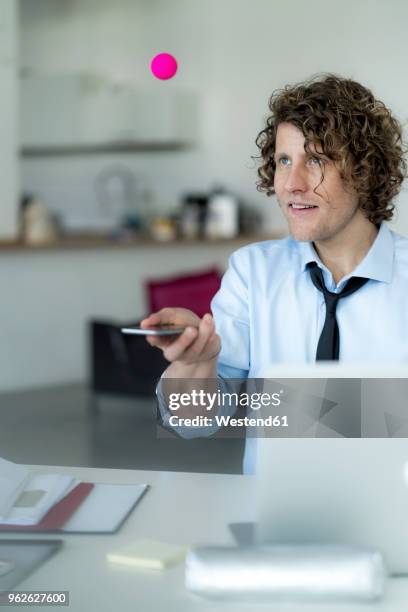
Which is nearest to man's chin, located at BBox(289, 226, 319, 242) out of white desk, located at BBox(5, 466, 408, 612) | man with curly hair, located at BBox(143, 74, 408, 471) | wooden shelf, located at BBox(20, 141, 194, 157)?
man with curly hair, located at BBox(143, 74, 408, 471)

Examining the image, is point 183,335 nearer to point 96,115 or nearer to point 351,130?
point 351,130

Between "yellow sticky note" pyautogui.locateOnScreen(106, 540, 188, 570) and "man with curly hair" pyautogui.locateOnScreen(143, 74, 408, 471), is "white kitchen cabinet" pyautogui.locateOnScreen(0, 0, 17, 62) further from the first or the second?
"yellow sticky note" pyautogui.locateOnScreen(106, 540, 188, 570)

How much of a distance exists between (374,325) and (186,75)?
5733mm

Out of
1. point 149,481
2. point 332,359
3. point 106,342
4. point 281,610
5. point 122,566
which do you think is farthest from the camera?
point 106,342

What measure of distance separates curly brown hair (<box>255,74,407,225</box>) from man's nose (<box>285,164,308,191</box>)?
1.8 inches

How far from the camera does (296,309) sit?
7.50 ft

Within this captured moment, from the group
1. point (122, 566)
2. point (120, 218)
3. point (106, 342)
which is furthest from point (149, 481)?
point (120, 218)

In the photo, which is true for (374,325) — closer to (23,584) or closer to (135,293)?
(23,584)

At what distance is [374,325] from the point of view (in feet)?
7.27

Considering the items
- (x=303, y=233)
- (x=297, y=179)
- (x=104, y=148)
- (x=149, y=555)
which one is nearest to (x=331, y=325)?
(x=303, y=233)

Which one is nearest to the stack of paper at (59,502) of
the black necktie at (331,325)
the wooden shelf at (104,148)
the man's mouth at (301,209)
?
the black necktie at (331,325)

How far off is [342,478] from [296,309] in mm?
916

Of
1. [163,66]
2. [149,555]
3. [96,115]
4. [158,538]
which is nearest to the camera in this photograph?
[149,555]

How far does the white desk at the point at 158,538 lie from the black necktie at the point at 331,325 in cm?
41
